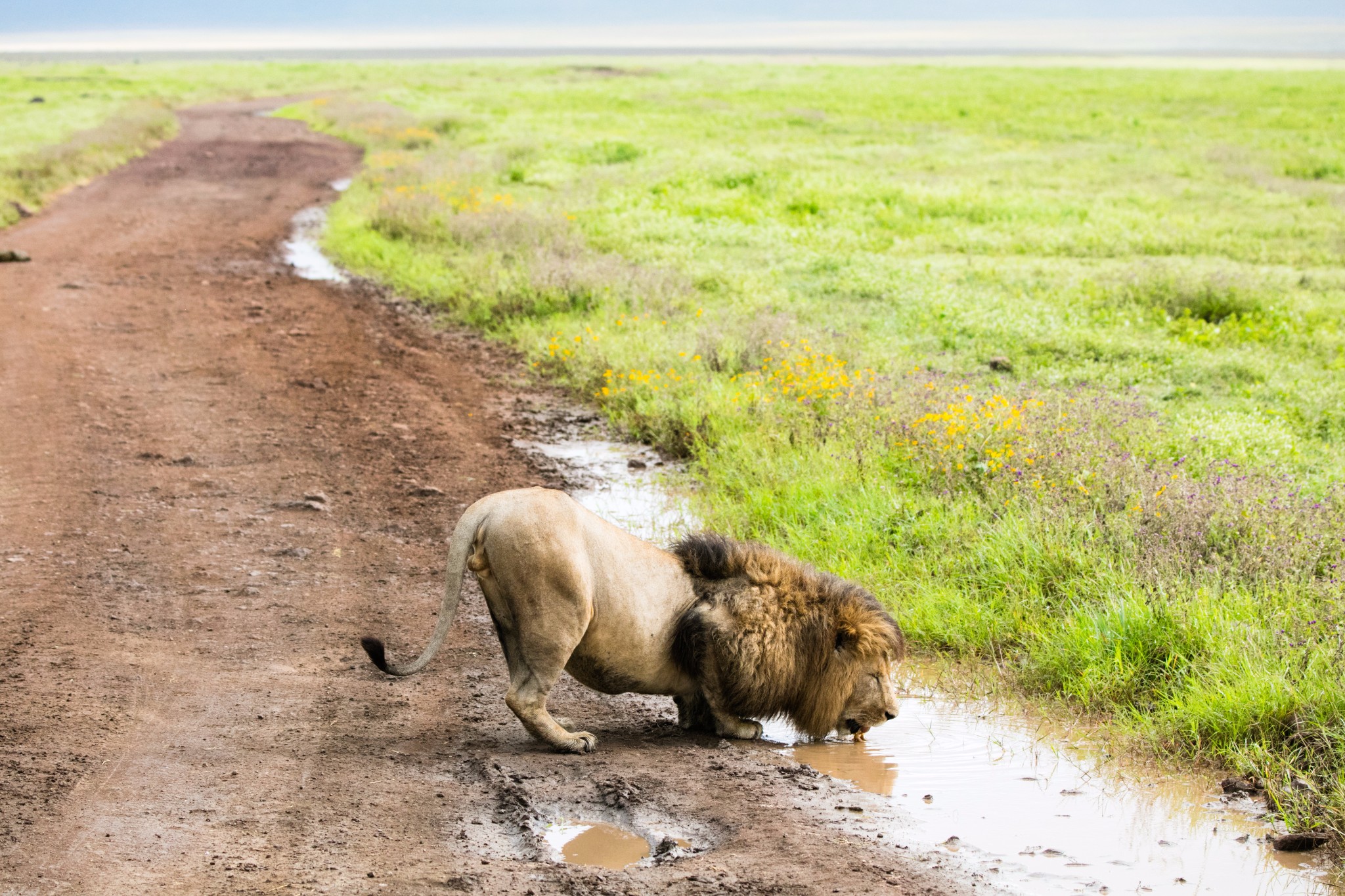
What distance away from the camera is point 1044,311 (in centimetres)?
1336

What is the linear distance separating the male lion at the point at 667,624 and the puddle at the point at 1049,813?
335 mm

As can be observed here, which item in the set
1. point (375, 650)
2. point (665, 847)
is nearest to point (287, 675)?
point (375, 650)

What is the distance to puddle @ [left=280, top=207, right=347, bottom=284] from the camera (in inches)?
639

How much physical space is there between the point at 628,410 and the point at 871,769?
5.60 m

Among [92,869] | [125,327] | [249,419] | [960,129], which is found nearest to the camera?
[92,869]

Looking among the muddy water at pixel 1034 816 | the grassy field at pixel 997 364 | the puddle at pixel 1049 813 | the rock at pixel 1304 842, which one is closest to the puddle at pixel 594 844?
the muddy water at pixel 1034 816

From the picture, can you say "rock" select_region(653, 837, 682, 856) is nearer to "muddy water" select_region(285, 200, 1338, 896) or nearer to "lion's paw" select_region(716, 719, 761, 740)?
"muddy water" select_region(285, 200, 1338, 896)

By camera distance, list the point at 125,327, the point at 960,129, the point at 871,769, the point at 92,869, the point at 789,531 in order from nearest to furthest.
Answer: the point at 92,869 < the point at 871,769 < the point at 789,531 < the point at 125,327 < the point at 960,129

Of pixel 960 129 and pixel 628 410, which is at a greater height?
pixel 960 129

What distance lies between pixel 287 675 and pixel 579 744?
158cm

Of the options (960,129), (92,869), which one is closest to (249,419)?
(92,869)

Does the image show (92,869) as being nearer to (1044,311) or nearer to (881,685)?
(881,685)

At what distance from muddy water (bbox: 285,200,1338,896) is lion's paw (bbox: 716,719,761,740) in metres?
0.19

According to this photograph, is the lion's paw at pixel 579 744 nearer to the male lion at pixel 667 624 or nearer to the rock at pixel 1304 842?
the male lion at pixel 667 624
